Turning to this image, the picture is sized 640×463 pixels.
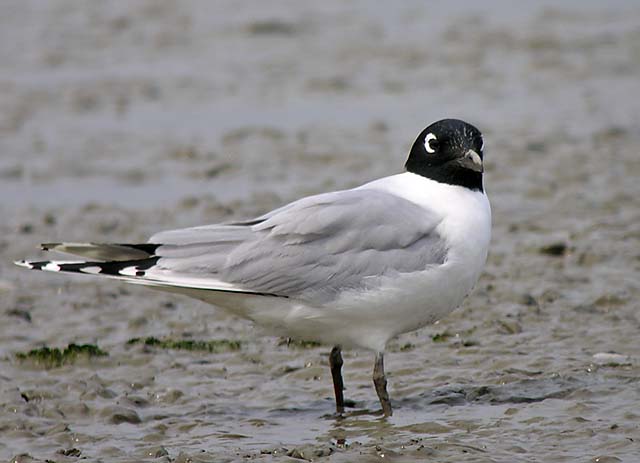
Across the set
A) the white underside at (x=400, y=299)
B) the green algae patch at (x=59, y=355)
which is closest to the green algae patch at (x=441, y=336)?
the white underside at (x=400, y=299)

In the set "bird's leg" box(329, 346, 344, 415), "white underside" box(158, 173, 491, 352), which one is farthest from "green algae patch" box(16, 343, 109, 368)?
"bird's leg" box(329, 346, 344, 415)

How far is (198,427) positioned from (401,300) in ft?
3.57

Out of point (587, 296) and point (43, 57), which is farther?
point (43, 57)

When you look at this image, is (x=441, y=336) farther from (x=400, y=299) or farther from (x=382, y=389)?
(x=400, y=299)

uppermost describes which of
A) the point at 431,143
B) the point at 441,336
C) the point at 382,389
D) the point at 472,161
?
the point at 431,143

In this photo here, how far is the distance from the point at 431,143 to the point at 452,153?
13 centimetres

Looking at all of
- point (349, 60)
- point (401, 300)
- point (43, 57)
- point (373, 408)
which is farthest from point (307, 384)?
point (43, 57)

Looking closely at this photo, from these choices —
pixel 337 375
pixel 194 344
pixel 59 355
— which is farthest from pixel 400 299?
pixel 59 355

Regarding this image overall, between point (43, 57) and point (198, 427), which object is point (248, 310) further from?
point (43, 57)

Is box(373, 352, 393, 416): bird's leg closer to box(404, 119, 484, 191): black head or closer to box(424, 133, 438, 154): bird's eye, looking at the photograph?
box(404, 119, 484, 191): black head

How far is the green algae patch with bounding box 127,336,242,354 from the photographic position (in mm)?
7004

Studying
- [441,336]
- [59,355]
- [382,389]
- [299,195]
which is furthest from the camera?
[299,195]

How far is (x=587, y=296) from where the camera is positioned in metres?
7.31

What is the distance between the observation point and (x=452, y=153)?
247 inches
